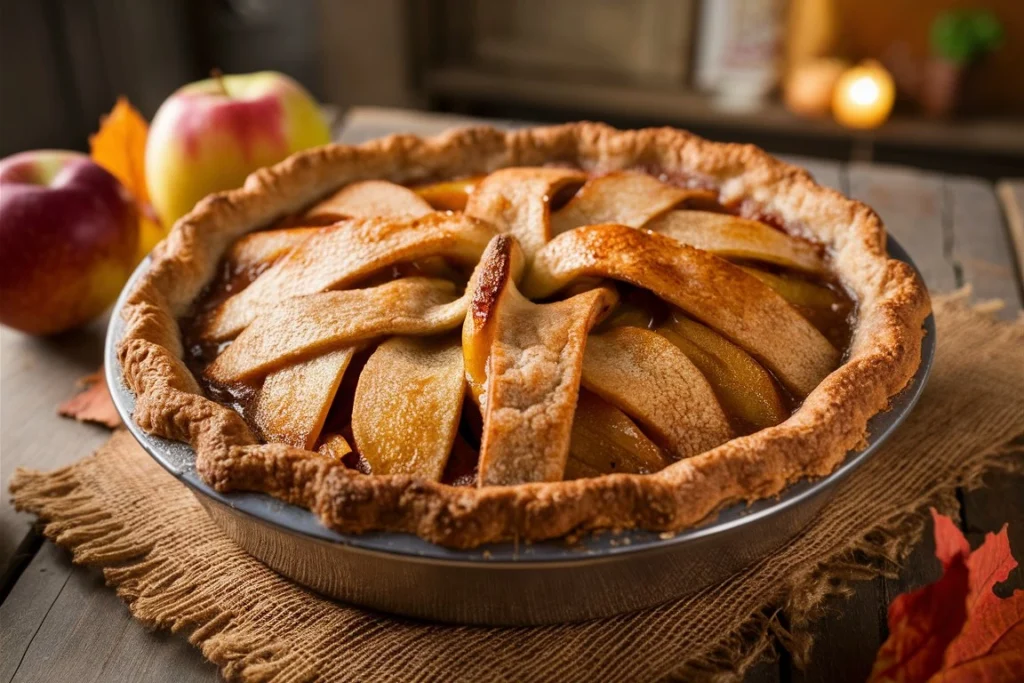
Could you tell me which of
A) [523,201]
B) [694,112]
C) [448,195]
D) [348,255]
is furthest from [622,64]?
[348,255]

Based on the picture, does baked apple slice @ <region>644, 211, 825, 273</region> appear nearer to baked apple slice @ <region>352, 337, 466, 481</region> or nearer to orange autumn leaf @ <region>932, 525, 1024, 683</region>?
baked apple slice @ <region>352, 337, 466, 481</region>

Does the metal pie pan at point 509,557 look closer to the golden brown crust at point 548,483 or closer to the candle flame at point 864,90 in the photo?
the golden brown crust at point 548,483

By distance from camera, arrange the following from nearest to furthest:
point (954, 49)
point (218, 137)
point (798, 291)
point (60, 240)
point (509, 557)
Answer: point (509, 557) → point (798, 291) → point (60, 240) → point (218, 137) → point (954, 49)

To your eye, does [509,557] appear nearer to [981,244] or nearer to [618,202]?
[618,202]

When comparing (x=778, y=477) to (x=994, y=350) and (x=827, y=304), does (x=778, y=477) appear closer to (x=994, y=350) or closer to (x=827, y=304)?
(x=827, y=304)

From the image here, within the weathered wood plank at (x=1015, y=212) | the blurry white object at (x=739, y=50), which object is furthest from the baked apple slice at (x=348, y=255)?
the blurry white object at (x=739, y=50)

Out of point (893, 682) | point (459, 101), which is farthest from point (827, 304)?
point (459, 101)
